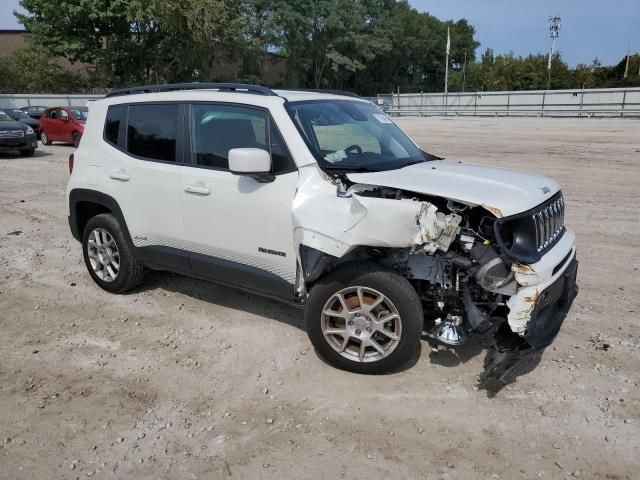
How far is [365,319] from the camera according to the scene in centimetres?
376

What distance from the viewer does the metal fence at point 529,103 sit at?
37906mm

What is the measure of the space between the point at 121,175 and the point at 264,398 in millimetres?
2548

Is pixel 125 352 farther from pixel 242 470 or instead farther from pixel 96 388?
pixel 242 470

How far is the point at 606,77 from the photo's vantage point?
65188 mm

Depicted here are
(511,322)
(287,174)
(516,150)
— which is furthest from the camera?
(516,150)

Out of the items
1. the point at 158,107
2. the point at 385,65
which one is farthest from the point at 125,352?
the point at 385,65

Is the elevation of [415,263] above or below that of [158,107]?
below

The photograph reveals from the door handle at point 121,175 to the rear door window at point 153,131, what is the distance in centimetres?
20

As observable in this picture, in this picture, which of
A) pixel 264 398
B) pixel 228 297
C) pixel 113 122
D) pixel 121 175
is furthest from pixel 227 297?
pixel 113 122

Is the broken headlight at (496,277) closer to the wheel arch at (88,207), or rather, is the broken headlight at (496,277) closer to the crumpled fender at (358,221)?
the crumpled fender at (358,221)

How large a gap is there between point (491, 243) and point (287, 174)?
59.3 inches

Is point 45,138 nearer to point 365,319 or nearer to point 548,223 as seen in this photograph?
point 365,319

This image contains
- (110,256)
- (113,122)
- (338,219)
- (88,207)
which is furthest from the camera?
(88,207)

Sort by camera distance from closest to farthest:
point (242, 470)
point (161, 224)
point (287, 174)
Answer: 1. point (242, 470)
2. point (287, 174)
3. point (161, 224)
